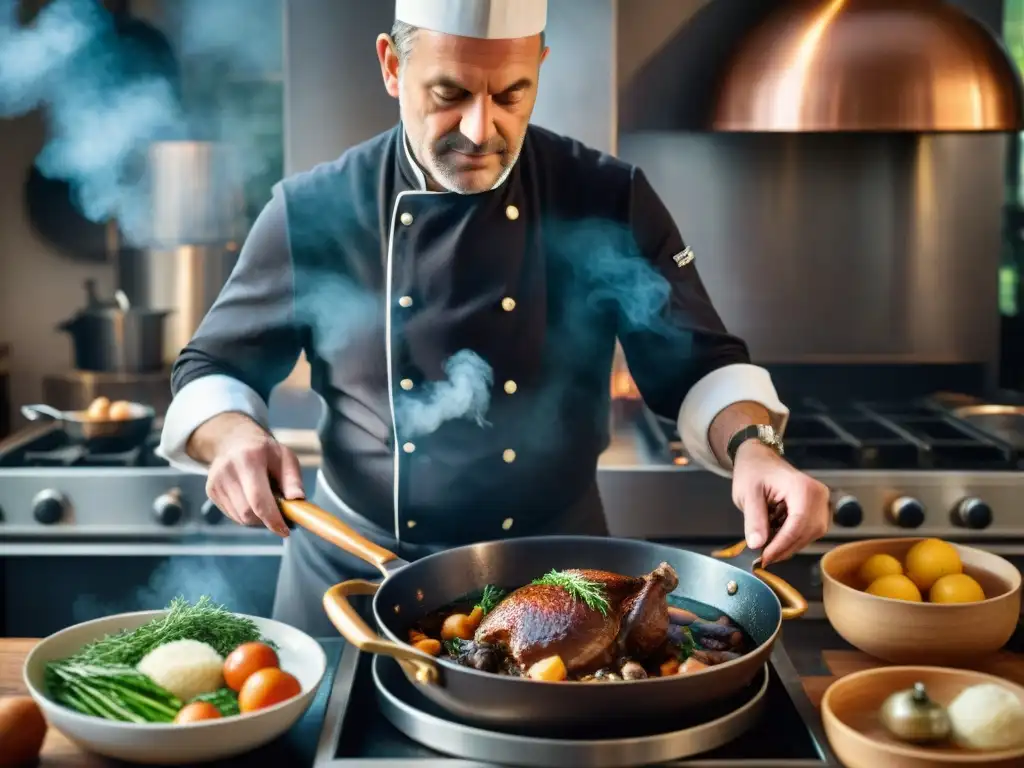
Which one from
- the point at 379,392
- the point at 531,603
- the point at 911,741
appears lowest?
the point at 911,741

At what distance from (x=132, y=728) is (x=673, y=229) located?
1.35 meters

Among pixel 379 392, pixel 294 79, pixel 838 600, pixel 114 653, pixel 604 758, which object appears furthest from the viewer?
pixel 294 79

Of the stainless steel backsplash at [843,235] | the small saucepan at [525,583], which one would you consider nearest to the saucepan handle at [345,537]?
the small saucepan at [525,583]

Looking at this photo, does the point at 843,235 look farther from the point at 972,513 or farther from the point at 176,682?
the point at 176,682

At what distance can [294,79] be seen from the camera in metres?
3.15

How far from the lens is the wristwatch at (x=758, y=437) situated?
1833 mm

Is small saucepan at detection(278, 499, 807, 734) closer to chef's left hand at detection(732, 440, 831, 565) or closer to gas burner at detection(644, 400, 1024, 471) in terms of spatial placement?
chef's left hand at detection(732, 440, 831, 565)

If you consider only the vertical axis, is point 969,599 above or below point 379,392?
below

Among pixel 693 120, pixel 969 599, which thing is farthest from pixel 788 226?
pixel 969 599

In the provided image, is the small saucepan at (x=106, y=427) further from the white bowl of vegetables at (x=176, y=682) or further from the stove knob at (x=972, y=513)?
the stove knob at (x=972, y=513)

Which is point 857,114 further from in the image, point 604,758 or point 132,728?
point 132,728

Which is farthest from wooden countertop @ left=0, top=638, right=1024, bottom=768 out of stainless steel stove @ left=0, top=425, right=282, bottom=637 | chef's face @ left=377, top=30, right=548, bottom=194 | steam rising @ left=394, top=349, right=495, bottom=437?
stainless steel stove @ left=0, top=425, right=282, bottom=637

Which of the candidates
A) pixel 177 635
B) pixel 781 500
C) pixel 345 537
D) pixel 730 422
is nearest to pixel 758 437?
pixel 730 422

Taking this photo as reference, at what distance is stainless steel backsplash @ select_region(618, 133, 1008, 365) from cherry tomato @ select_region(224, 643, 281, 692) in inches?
90.2
